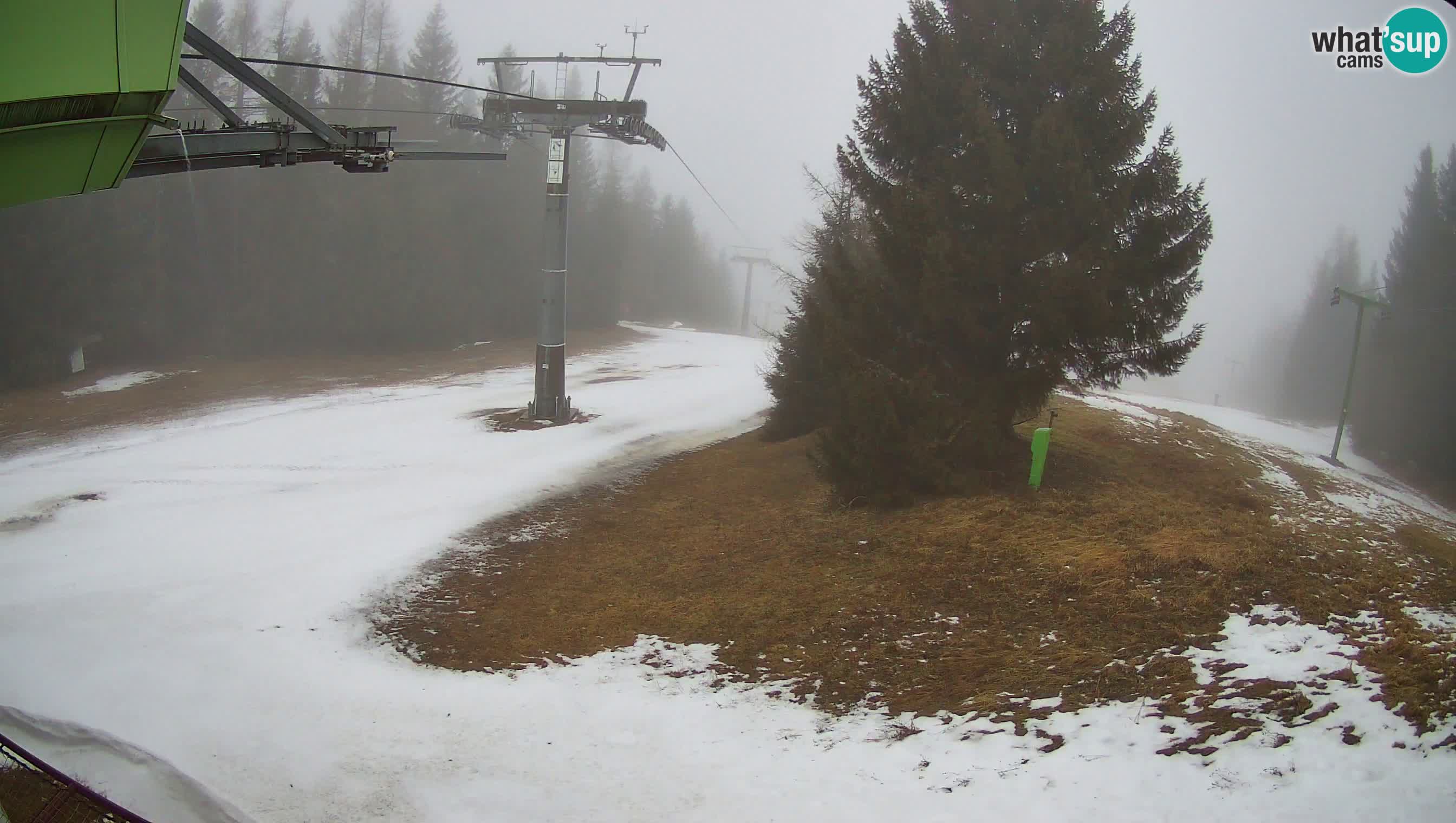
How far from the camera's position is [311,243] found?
40000mm

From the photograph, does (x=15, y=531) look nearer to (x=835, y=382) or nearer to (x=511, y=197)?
(x=835, y=382)

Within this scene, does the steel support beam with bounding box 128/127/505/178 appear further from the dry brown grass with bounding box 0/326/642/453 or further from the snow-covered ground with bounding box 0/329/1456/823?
the dry brown grass with bounding box 0/326/642/453

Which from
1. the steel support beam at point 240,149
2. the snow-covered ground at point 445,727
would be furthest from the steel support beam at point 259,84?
the snow-covered ground at point 445,727

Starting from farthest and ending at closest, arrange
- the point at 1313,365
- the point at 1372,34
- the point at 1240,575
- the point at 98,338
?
the point at 1313,365
the point at 98,338
the point at 1372,34
the point at 1240,575

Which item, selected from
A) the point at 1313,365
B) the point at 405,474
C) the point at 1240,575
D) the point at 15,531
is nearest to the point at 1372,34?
the point at 1240,575

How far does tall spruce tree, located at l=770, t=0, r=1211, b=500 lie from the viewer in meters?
11.7

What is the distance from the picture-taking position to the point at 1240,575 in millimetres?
8672

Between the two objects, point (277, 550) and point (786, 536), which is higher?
point (786, 536)

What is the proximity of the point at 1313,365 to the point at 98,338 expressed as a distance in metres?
71.1

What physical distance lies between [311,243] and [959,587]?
3907 cm

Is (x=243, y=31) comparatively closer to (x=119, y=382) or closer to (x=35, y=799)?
(x=119, y=382)

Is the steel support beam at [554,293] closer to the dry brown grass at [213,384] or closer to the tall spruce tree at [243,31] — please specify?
the dry brown grass at [213,384]

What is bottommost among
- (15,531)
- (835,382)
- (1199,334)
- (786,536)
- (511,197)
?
(15,531)

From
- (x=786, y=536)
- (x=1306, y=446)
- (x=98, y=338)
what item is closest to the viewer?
(x=786, y=536)
